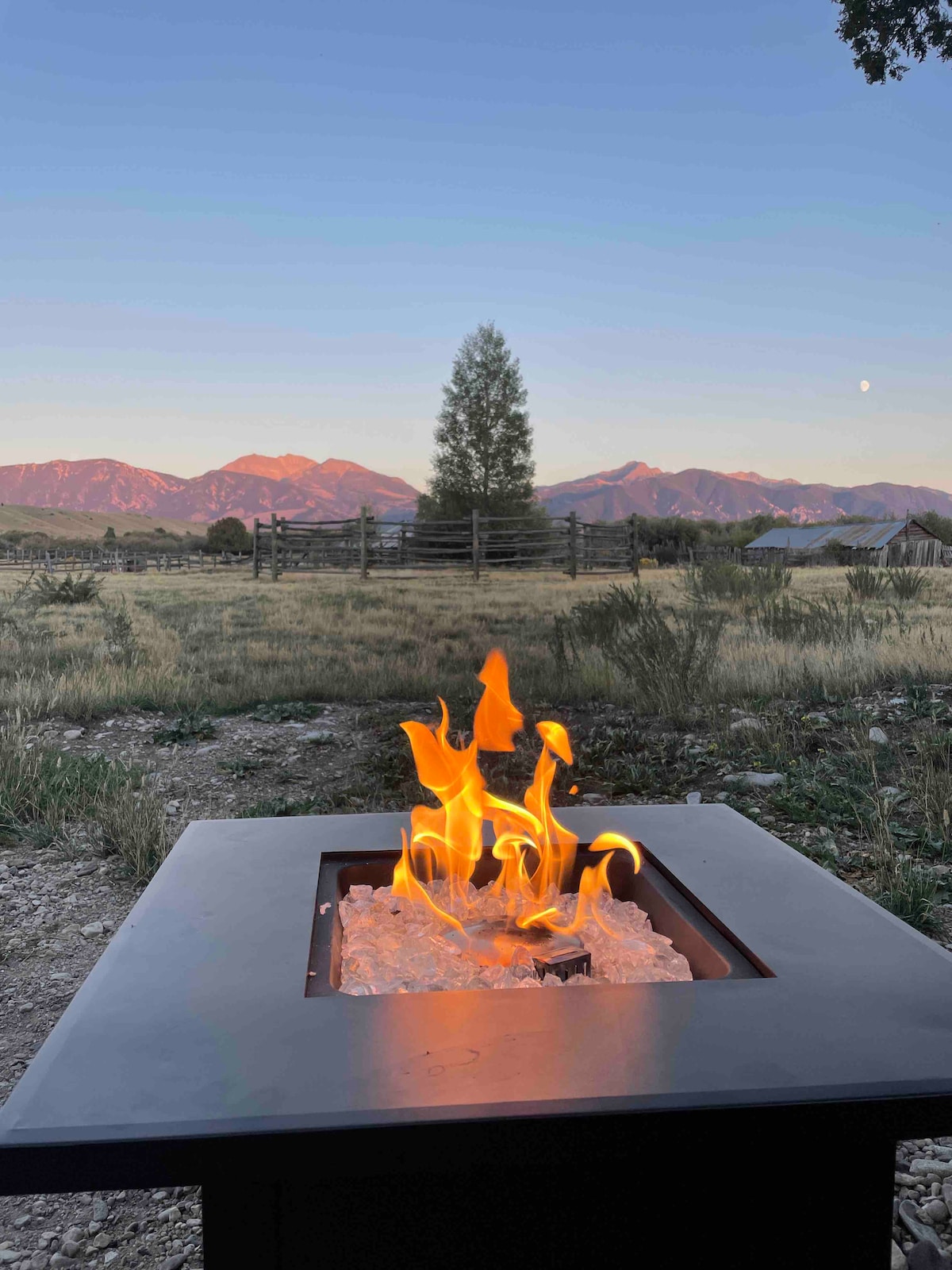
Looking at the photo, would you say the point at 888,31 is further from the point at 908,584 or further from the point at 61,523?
the point at 61,523

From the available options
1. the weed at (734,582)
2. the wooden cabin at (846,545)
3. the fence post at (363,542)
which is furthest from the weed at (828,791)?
the wooden cabin at (846,545)

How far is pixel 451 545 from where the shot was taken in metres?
14.7

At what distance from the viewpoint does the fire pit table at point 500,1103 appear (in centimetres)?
84

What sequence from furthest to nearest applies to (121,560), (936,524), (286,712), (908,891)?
(936,524) < (121,560) < (286,712) < (908,891)

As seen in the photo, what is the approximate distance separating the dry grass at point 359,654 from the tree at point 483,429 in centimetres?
657

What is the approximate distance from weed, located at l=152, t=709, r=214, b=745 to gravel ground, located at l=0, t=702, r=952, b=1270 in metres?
0.06

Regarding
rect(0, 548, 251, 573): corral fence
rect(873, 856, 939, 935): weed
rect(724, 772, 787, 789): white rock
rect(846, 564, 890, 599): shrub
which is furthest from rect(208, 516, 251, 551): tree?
rect(873, 856, 939, 935): weed

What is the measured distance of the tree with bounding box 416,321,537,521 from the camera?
17438mm

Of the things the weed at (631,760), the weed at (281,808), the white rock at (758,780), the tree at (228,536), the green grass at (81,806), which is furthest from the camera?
the tree at (228,536)

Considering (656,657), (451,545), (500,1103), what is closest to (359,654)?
(656,657)

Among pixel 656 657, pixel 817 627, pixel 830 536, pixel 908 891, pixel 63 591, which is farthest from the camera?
pixel 830 536

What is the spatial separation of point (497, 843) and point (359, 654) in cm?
586

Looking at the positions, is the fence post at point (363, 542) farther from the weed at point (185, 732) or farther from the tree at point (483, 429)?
the weed at point (185, 732)

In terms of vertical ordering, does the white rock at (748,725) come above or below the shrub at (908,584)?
below
